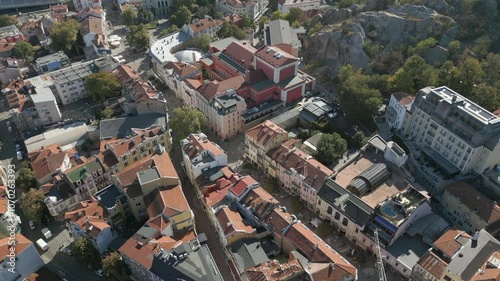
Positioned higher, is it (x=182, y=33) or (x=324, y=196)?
(x=182, y=33)

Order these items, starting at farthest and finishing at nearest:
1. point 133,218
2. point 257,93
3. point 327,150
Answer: point 257,93 < point 327,150 < point 133,218

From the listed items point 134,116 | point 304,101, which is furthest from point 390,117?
point 134,116

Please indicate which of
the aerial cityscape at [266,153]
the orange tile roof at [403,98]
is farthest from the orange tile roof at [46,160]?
the orange tile roof at [403,98]

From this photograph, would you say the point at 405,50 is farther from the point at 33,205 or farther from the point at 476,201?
the point at 33,205

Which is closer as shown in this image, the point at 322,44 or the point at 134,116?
the point at 134,116

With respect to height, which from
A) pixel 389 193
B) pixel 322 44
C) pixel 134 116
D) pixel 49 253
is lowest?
pixel 49 253

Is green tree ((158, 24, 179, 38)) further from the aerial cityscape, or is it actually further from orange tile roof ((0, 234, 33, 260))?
orange tile roof ((0, 234, 33, 260))

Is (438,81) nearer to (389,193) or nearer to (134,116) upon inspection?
(389,193)
